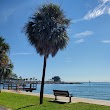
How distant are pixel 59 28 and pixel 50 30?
3.01 feet

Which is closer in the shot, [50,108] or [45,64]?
[50,108]

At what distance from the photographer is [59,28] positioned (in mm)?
24906

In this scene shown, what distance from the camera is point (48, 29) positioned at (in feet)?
79.9

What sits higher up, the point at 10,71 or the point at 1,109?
the point at 10,71

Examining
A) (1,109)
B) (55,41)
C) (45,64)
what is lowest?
(1,109)

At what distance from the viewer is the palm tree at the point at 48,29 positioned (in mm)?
24359

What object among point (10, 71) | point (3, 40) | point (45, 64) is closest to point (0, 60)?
point (3, 40)

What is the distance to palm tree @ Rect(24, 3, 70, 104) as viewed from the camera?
79.9 ft

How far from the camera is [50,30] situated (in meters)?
24.4

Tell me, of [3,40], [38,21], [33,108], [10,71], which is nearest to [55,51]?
[38,21]

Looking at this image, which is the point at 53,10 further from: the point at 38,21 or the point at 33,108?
the point at 33,108

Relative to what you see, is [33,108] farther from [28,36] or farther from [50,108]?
[28,36]

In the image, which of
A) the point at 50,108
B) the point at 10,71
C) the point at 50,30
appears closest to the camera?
the point at 50,108

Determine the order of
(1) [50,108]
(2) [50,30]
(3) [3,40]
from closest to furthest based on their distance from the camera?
1. (1) [50,108]
2. (2) [50,30]
3. (3) [3,40]
